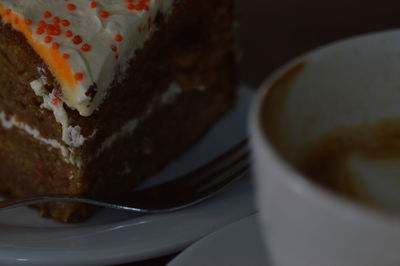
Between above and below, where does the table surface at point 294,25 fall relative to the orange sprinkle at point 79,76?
below

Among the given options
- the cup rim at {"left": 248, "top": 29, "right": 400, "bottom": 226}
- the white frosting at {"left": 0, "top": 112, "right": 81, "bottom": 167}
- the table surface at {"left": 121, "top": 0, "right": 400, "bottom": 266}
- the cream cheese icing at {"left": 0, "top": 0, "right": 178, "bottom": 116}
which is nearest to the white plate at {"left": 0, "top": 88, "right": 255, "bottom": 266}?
the white frosting at {"left": 0, "top": 112, "right": 81, "bottom": 167}

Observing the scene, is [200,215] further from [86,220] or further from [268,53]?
[268,53]

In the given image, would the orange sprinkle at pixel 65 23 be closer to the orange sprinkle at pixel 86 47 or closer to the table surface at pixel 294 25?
the orange sprinkle at pixel 86 47

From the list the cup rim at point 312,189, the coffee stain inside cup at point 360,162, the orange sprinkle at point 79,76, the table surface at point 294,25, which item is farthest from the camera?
the table surface at point 294,25

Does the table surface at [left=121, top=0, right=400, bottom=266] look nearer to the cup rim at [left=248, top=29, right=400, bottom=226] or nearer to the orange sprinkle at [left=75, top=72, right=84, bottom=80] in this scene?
the orange sprinkle at [left=75, top=72, right=84, bottom=80]

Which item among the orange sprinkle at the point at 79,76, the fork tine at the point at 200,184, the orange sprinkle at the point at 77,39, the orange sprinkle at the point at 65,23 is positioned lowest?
the fork tine at the point at 200,184

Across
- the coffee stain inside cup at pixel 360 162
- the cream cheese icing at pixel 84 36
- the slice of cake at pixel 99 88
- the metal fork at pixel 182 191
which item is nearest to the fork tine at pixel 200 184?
the metal fork at pixel 182 191

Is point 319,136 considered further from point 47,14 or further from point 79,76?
point 47,14
